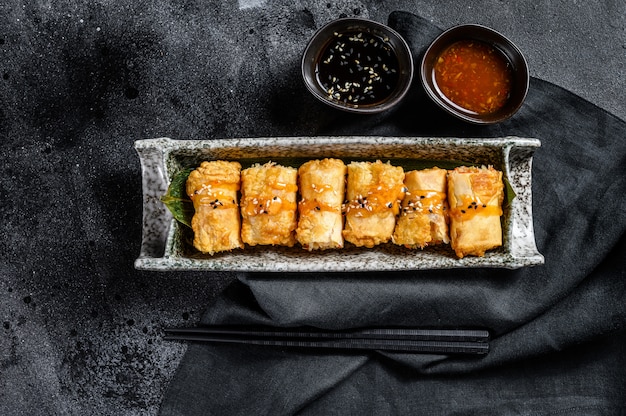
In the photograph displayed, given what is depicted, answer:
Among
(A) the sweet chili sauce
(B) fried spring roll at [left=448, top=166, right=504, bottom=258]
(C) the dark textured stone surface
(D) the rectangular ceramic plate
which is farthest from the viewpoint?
(C) the dark textured stone surface

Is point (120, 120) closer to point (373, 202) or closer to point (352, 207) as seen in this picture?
point (352, 207)

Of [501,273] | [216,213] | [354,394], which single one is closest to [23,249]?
[216,213]

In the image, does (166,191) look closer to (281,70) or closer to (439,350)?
(281,70)

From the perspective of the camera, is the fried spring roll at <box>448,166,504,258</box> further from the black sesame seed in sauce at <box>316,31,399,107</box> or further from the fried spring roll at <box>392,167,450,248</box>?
the black sesame seed in sauce at <box>316,31,399,107</box>

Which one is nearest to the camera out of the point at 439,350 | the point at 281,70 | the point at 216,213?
the point at 216,213

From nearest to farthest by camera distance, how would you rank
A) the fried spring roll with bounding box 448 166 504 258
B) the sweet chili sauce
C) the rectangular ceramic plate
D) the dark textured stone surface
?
the fried spring roll with bounding box 448 166 504 258, the rectangular ceramic plate, the sweet chili sauce, the dark textured stone surface

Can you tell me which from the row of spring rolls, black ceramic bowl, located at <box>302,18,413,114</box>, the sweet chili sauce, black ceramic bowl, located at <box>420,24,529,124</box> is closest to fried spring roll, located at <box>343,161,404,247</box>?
the row of spring rolls
